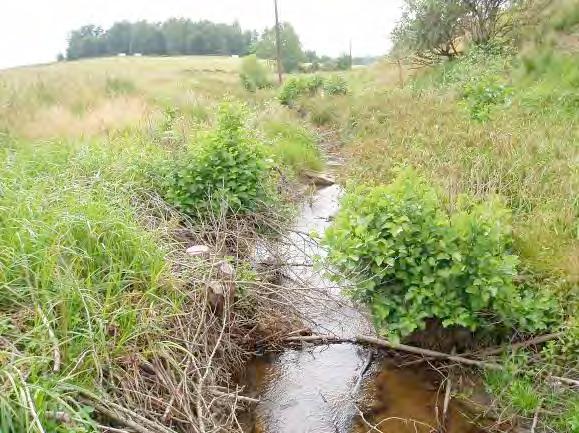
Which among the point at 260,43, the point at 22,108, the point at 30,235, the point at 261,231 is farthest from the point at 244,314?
the point at 260,43

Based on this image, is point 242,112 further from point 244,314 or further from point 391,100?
point 391,100

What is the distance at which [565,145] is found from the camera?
653cm

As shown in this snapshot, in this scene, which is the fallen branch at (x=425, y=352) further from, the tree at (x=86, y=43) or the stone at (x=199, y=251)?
the tree at (x=86, y=43)

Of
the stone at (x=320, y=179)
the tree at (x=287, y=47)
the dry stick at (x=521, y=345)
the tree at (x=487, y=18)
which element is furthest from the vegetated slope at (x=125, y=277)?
the tree at (x=287, y=47)

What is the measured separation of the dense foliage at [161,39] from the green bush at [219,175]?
74.1ft

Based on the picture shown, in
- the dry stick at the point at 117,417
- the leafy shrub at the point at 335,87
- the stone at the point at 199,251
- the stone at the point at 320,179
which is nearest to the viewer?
the dry stick at the point at 117,417

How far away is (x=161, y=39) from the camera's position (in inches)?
1649

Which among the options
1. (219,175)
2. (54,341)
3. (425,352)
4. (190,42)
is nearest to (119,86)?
(219,175)

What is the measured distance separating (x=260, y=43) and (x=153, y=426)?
38611 mm

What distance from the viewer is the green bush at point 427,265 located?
3658 mm

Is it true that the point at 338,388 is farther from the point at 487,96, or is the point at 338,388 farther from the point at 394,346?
the point at 487,96

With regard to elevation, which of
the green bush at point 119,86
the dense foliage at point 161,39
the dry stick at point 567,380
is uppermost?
the dense foliage at point 161,39

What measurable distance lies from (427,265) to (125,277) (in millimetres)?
2152

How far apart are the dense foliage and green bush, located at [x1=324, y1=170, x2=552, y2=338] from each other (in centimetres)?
2524
